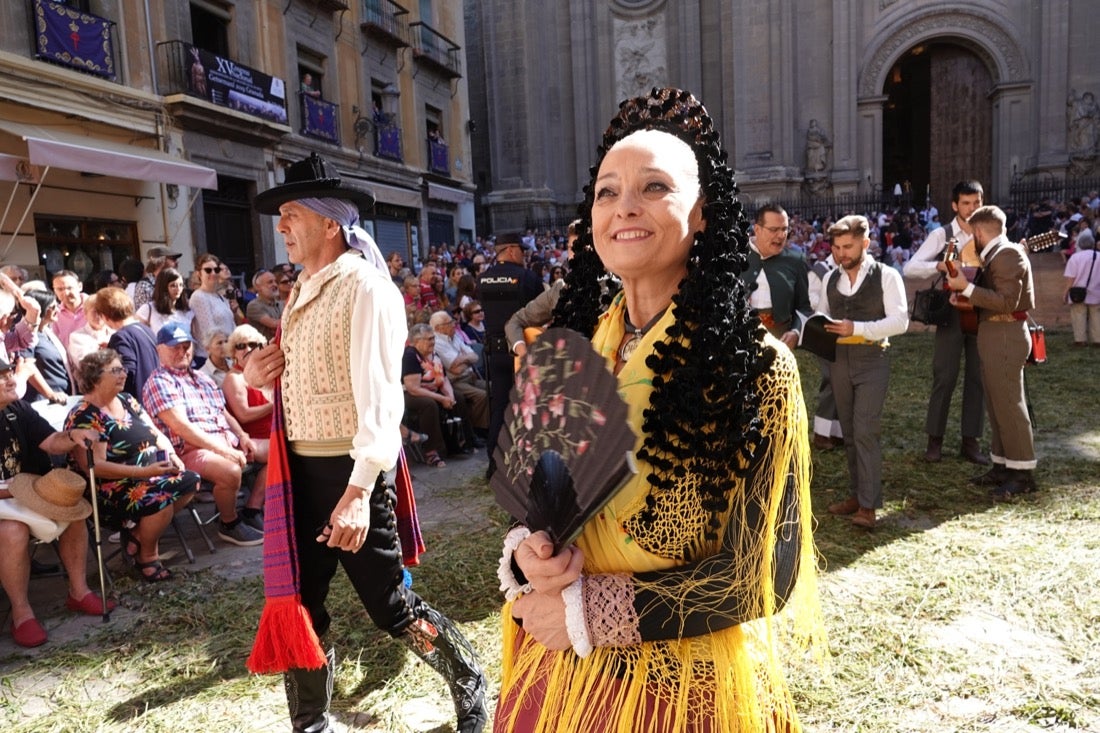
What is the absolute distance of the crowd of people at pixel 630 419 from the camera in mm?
1386

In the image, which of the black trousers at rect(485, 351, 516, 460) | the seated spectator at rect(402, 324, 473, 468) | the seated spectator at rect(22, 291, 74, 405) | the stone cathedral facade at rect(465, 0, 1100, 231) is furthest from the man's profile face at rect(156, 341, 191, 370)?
the stone cathedral facade at rect(465, 0, 1100, 231)

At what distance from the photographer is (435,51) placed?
22.7m

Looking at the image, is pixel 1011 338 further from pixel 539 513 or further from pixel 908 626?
pixel 539 513

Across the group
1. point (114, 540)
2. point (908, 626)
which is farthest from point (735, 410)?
point (114, 540)

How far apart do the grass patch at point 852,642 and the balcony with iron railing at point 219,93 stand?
457 inches

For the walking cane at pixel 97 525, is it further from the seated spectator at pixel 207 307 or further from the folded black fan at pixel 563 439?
the folded black fan at pixel 563 439

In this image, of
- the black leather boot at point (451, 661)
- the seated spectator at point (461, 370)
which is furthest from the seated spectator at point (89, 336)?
the black leather boot at point (451, 661)

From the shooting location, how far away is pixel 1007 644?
132 inches

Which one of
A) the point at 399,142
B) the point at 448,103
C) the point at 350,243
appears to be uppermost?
the point at 448,103

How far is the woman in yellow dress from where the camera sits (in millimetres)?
1363

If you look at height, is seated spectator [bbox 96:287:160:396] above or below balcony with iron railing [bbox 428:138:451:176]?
below

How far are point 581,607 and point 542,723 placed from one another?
31 centimetres

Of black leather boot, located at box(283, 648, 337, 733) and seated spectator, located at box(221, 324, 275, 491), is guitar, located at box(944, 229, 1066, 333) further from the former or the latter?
seated spectator, located at box(221, 324, 275, 491)

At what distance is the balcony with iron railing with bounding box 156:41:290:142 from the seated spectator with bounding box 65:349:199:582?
35.2 feet
